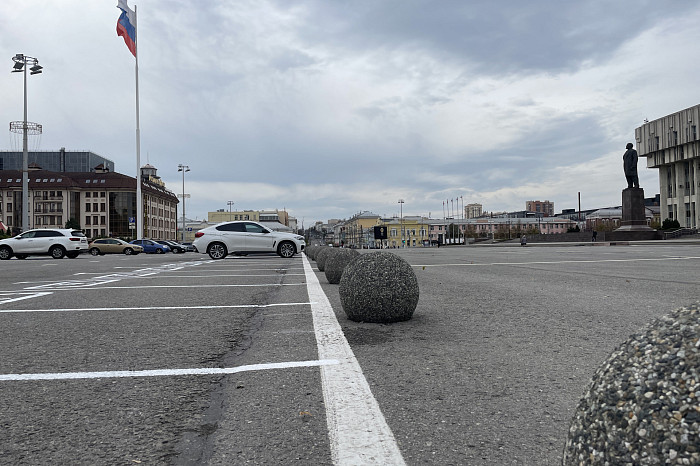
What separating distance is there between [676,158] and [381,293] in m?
89.1

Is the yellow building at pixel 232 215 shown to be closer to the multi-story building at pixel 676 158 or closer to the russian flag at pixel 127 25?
the multi-story building at pixel 676 158

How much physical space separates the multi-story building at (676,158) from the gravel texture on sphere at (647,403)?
8637cm

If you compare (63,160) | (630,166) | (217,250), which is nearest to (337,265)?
(217,250)

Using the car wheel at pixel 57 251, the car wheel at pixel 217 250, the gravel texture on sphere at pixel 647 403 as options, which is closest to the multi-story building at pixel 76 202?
the car wheel at pixel 57 251

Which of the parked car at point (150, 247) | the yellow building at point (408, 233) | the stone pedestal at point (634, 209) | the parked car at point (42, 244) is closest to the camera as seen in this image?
the parked car at point (42, 244)

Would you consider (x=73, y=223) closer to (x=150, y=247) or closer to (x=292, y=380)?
(x=150, y=247)

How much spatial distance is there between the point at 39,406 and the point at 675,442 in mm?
3124

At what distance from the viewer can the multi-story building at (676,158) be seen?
74500 mm

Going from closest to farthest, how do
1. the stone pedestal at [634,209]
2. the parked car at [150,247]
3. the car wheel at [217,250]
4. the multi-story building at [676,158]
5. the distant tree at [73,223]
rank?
the car wheel at [217,250], the parked car at [150,247], the stone pedestal at [634,209], the multi-story building at [676,158], the distant tree at [73,223]

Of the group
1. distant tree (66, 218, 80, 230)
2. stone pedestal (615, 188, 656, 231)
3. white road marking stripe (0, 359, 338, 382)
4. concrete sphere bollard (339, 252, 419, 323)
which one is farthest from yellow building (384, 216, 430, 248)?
white road marking stripe (0, 359, 338, 382)

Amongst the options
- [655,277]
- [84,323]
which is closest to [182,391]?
[84,323]

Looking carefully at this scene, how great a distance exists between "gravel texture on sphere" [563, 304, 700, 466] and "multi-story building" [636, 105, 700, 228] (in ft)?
283

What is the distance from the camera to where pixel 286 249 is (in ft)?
74.9

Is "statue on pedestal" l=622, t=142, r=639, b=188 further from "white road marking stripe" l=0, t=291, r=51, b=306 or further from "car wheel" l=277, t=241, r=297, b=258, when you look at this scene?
"white road marking stripe" l=0, t=291, r=51, b=306
